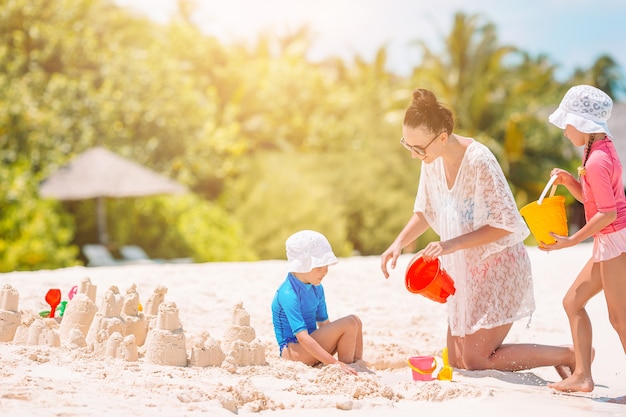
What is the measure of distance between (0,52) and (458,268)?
14542mm

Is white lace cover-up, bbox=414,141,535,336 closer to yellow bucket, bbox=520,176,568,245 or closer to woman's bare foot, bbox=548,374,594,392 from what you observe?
yellow bucket, bbox=520,176,568,245

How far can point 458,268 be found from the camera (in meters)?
4.50

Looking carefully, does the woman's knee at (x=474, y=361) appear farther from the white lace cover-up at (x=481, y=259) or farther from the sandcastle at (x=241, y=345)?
the sandcastle at (x=241, y=345)

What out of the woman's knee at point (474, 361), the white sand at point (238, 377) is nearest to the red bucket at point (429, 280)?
the woman's knee at point (474, 361)

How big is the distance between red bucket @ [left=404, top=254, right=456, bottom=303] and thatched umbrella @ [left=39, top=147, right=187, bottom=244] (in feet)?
31.4

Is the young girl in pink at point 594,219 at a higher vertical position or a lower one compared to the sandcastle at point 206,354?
higher

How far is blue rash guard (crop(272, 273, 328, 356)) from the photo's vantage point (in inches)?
170

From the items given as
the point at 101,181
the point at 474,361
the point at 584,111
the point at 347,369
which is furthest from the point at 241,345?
the point at 101,181

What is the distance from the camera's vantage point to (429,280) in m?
4.42

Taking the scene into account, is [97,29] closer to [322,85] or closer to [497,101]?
[322,85]

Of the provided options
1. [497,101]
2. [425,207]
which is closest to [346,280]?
[425,207]

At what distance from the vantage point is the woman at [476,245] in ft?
14.0

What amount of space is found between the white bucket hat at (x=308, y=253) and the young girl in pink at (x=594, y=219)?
1.16m

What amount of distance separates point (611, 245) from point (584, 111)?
26.7 inches
